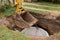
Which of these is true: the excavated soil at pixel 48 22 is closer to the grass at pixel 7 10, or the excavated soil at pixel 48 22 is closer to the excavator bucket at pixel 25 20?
the excavator bucket at pixel 25 20

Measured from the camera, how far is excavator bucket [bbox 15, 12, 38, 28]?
519 inches

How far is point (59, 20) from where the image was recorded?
47.1ft

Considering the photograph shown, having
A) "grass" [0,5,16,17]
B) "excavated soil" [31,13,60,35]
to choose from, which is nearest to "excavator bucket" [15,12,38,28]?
"excavated soil" [31,13,60,35]

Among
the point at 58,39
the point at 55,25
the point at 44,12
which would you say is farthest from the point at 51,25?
the point at 58,39

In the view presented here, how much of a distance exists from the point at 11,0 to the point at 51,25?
3422mm

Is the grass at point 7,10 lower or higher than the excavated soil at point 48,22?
higher

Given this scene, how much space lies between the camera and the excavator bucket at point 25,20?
1318cm

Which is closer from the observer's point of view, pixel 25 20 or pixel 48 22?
pixel 48 22

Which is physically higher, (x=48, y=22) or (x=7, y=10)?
(x=7, y=10)

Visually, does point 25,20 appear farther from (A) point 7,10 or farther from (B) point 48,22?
(A) point 7,10

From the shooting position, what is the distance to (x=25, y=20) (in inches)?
576

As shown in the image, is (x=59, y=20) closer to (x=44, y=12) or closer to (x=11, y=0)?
(x=44, y=12)

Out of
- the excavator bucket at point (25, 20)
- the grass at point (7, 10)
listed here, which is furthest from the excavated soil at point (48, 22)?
the grass at point (7, 10)

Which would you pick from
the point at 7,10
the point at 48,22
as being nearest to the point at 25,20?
the point at 48,22
